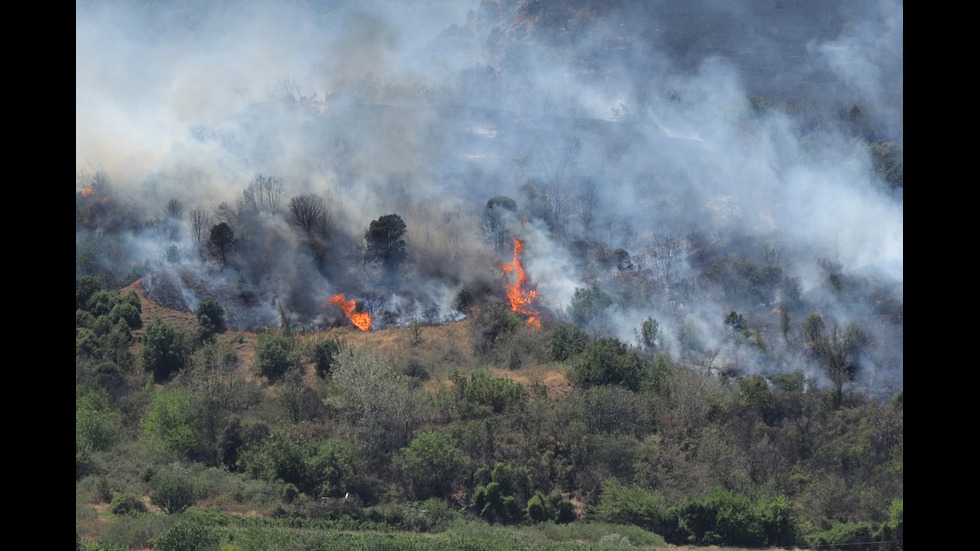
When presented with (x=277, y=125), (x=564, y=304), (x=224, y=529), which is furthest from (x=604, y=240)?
(x=224, y=529)

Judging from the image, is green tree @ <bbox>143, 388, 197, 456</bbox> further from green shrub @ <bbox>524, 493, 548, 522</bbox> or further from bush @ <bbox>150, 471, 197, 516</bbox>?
green shrub @ <bbox>524, 493, 548, 522</bbox>

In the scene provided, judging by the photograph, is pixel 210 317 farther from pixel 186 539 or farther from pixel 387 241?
pixel 186 539

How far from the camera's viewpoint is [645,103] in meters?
96.8

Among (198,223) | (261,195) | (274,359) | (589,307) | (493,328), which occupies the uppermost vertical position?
(261,195)

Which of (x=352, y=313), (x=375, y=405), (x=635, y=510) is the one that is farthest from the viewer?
(x=352, y=313)

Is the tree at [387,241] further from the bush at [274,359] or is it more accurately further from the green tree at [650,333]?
the green tree at [650,333]

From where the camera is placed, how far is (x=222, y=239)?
2591 inches

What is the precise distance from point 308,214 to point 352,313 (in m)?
8.80

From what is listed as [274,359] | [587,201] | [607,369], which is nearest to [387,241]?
[274,359]

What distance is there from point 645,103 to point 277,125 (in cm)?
3196

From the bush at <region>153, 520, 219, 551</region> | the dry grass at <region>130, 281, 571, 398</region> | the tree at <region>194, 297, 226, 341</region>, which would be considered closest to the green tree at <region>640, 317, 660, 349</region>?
the dry grass at <region>130, 281, 571, 398</region>

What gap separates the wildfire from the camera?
64.6 metres

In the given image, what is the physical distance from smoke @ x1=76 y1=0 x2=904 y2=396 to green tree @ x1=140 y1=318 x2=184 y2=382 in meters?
5.59

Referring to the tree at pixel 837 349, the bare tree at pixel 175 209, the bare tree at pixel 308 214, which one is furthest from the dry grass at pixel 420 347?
the tree at pixel 837 349
